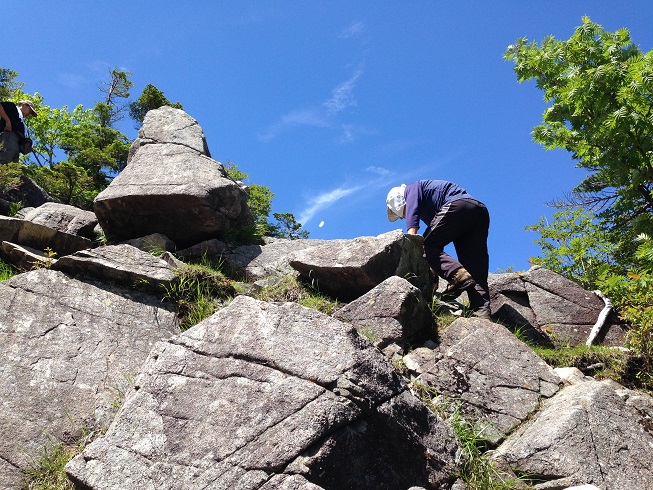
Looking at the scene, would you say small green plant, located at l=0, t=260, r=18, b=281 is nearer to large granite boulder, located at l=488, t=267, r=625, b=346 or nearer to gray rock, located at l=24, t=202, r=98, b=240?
gray rock, located at l=24, t=202, r=98, b=240

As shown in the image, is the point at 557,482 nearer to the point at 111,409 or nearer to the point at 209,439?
the point at 209,439

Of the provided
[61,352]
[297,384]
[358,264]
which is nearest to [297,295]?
[358,264]

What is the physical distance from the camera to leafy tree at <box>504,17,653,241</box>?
1042 centimetres

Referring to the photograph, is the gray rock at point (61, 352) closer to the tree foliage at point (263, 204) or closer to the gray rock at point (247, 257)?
the gray rock at point (247, 257)

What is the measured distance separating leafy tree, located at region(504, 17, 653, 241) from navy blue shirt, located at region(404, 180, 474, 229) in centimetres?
383

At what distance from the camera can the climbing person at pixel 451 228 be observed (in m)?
8.29

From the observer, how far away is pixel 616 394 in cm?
557

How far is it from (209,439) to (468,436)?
95.4 inches

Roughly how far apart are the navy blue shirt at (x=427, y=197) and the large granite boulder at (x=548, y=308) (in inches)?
67.3

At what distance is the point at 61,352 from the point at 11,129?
8.15 meters

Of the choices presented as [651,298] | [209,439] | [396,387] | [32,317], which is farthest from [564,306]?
[32,317]

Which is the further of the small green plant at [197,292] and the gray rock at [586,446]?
the small green plant at [197,292]

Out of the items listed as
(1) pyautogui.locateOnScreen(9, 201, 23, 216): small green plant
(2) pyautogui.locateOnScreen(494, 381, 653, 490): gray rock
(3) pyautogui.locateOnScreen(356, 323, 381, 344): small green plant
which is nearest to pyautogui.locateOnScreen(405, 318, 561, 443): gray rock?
(2) pyautogui.locateOnScreen(494, 381, 653, 490): gray rock

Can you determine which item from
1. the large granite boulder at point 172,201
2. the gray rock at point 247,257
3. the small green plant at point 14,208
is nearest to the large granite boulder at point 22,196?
the small green plant at point 14,208
